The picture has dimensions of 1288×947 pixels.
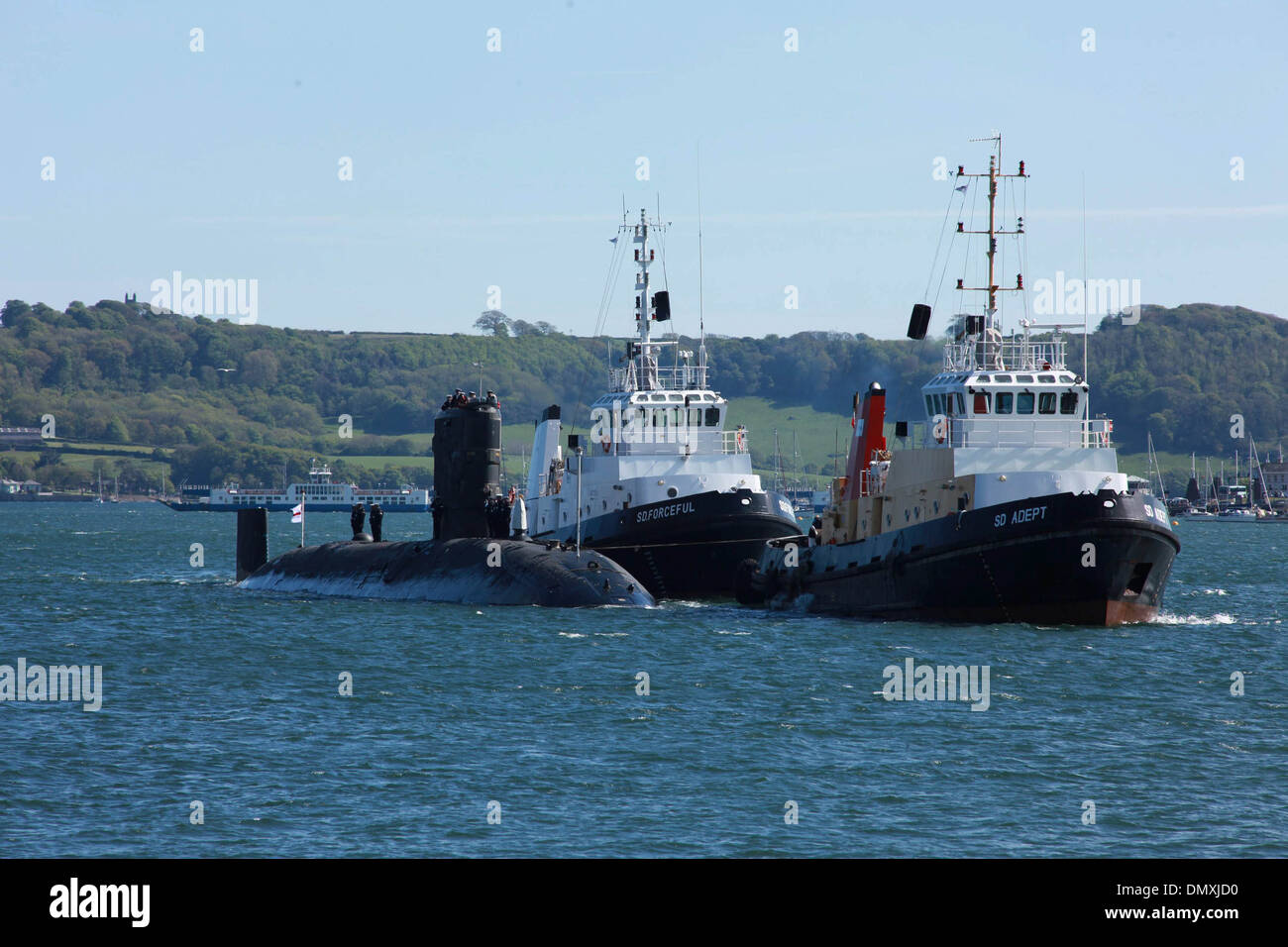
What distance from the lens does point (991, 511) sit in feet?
132

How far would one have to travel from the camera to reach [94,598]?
2395 inches

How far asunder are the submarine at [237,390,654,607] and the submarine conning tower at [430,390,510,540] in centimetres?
3

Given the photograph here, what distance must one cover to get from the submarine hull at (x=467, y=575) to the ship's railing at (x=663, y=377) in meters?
11.8

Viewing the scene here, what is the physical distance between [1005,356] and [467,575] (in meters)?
18.2

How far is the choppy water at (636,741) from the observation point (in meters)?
20.7

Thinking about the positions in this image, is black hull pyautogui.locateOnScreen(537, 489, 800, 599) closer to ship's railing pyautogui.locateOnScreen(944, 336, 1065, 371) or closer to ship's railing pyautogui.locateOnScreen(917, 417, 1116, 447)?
ship's railing pyautogui.locateOnScreen(944, 336, 1065, 371)

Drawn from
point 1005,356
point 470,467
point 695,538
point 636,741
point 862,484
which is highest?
point 1005,356

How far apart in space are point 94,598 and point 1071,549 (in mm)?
38764

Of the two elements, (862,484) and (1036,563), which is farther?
(862,484)
